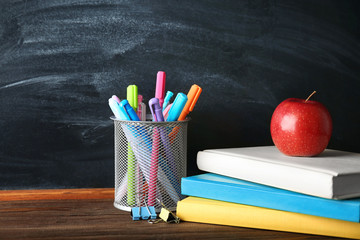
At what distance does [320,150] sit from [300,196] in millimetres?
152

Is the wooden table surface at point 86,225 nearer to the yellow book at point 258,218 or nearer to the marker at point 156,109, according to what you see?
the yellow book at point 258,218

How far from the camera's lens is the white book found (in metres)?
0.71

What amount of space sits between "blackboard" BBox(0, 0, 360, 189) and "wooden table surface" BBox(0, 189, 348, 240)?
0.08m

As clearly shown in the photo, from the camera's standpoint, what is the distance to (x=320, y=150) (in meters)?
0.86

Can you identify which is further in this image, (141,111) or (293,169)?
(141,111)

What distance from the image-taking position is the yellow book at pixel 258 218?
0.74 m


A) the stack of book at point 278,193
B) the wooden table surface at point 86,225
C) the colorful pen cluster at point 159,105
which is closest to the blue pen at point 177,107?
the colorful pen cluster at point 159,105

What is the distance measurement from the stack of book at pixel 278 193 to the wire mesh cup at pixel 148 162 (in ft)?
0.21

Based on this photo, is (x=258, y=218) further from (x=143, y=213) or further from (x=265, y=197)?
(x=143, y=213)

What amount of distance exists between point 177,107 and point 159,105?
0.12ft

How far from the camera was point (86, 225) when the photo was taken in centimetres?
79

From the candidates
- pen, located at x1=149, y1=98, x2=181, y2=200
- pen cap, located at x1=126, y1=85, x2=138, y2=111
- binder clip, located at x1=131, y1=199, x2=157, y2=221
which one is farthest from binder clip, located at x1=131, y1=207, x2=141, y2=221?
pen cap, located at x1=126, y1=85, x2=138, y2=111

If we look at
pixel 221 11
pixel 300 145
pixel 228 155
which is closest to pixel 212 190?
pixel 228 155

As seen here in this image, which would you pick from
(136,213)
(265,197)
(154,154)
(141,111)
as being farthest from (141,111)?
(265,197)
